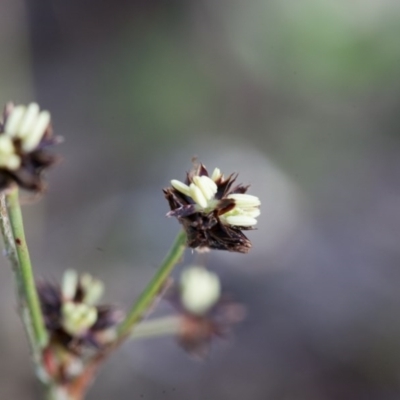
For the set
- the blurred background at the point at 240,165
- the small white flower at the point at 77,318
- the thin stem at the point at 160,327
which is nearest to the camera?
the small white flower at the point at 77,318

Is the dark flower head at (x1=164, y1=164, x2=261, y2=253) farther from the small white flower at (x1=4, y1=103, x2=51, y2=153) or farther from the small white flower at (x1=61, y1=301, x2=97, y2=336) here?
the small white flower at (x1=61, y1=301, x2=97, y2=336)

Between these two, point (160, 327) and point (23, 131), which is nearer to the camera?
point (23, 131)

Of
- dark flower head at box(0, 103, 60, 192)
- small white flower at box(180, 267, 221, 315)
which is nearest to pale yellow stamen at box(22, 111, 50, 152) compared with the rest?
dark flower head at box(0, 103, 60, 192)

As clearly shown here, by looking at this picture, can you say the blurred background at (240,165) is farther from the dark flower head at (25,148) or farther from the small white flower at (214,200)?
the dark flower head at (25,148)

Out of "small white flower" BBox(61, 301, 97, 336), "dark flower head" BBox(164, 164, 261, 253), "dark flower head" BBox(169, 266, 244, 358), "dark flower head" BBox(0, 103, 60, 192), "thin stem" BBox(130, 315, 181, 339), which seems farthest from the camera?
"dark flower head" BBox(169, 266, 244, 358)

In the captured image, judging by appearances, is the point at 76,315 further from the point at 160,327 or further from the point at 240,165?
the point at 240,165

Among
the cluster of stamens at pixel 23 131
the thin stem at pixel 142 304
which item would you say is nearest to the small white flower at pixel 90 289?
the thin stem at pixel 142 304

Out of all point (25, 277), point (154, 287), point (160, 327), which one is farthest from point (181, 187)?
point (160, 327)
